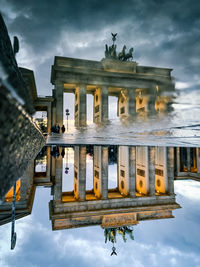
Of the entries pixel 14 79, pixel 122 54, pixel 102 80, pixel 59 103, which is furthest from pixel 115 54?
pixel 14 79

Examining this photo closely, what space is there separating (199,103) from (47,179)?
16.6 meters

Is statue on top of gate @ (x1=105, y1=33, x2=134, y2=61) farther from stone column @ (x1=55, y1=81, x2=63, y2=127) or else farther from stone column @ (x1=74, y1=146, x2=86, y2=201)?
stone column @ (x1=74, y1=146, x2=86, y2=201)

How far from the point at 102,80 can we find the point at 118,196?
→ 23.2 metres

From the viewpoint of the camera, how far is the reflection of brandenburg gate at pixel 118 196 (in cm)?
1255

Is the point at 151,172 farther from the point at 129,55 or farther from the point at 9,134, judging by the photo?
the point at 129,55

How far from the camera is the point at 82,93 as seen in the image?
105ft

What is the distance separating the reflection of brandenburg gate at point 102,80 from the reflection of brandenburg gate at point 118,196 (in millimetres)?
14930

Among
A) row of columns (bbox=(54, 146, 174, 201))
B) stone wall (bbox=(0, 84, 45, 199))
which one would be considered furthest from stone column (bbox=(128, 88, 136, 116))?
stone wall (bbox=(0, 84, 45, 199))

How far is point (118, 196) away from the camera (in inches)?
700

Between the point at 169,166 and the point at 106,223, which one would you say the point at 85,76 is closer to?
the point at 169,166

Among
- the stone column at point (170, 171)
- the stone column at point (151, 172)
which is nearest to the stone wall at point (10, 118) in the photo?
the stone column at point (170, 171)

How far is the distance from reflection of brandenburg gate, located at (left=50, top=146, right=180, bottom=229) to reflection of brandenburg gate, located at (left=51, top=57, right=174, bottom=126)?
14930mm

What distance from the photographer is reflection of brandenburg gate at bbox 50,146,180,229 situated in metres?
12.5

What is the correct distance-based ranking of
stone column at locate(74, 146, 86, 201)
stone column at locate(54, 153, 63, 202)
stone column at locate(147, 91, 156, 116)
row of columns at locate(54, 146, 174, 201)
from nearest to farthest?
stone column at locate(54, 153, 63, 202) < stone column at locate(74, 146, 86, 201) < row of columns at locate(54, 146, 174, 201) < stone column at locate(147, 91, 156, 116)
